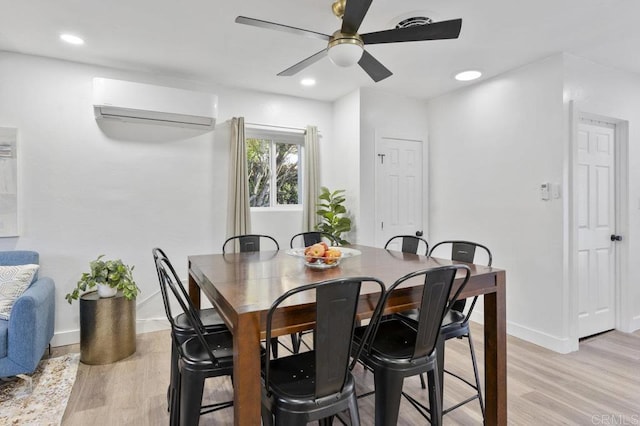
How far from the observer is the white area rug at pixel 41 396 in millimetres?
2047

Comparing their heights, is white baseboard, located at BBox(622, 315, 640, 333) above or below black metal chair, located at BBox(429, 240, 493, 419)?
below

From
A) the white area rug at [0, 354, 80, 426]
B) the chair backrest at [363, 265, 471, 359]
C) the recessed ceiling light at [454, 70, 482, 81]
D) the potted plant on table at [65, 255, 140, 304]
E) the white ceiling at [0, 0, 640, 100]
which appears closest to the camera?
the chair backrest at [363, 265, 471, 359]

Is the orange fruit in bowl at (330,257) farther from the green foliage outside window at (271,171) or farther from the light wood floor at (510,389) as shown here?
the green foliage outside window at (271,171)

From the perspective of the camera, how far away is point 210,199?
3.75 metres

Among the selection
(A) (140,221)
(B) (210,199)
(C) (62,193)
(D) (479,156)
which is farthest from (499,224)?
(C) (62,193)

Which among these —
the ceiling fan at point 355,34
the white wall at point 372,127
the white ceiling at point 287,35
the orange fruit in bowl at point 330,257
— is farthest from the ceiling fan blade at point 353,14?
the white wall at point 372,127

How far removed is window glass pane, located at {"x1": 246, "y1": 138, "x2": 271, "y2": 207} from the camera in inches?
161

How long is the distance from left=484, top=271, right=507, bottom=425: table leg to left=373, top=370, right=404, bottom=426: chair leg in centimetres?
69

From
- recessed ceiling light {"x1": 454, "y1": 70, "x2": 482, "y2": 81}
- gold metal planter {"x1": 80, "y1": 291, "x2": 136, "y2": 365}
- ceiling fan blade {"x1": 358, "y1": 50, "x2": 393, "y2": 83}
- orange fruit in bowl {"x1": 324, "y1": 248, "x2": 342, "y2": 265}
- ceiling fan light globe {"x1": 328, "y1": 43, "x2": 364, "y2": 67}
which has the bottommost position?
gold metal planter {"x1": 80, "y1": 291, "x2": 136, "y2": 365}

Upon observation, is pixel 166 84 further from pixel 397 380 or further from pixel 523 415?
pixel 523 415

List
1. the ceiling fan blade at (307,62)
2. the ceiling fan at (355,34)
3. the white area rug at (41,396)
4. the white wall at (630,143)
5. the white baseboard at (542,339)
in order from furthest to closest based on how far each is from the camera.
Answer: the white wall at (630,143)
the white baseboard at (542,339)
the ceiling fan blade at (307,62)
the white area rug at (41,396)
the ceiling fan at (355,34)

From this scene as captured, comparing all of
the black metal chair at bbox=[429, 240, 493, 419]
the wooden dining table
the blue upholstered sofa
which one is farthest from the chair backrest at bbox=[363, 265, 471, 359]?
the blue upholstered sofa

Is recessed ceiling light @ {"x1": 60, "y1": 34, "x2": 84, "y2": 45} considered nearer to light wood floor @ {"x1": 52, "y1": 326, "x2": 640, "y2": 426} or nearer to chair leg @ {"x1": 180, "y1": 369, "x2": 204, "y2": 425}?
light wood floor @ {"x1": 52, "y1": 326, "x2": 640, "y2": 426}

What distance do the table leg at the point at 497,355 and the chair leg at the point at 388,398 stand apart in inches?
27.2
